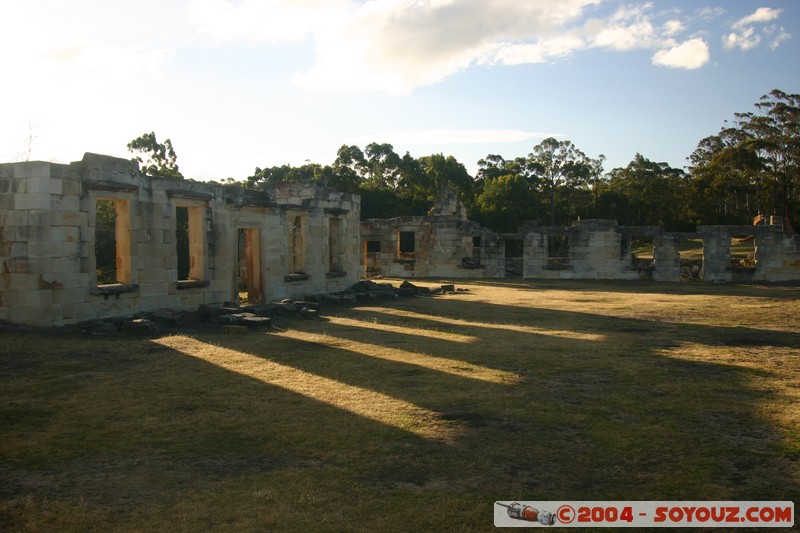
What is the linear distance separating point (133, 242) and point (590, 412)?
33.9ft

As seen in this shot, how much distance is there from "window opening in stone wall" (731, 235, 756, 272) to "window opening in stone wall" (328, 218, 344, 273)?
16.8 metres

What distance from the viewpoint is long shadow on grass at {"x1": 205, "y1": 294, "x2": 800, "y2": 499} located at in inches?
182

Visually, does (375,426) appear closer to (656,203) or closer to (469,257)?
(469,257)

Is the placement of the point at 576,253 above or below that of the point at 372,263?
above

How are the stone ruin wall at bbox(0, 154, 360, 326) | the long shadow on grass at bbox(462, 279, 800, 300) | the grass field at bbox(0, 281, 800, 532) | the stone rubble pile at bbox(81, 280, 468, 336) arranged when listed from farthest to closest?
the long shadow on grass at bbox(462, 279, 800, 300)
the stone rubble pile at bbox(81, 280, 468, 336)
the stone ruin wall at bbox(0, 154, 360, 326)
the grass field at bbox(0, 281, 800, 532)

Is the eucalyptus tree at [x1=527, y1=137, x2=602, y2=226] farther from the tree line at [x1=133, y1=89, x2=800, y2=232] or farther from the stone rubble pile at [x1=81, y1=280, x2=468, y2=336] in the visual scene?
the stone rubble pile at [x1=81, y1=280, x2=468, y2=336]

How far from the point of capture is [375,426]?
236 inches

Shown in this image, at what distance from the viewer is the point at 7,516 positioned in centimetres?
408

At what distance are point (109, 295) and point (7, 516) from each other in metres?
8.90

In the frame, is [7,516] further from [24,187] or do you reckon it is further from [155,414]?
[24,187]

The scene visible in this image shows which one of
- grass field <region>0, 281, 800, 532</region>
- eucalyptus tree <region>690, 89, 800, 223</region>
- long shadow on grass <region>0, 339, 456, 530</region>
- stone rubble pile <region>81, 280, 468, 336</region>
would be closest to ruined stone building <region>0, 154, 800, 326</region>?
stone rubble pile <region>81, 280, 468, 336</region>

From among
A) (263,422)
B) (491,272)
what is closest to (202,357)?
(263,422)

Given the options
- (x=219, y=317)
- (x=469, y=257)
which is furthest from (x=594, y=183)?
(x=219, y=317)

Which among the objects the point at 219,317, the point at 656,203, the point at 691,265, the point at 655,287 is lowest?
the point at 655,287
